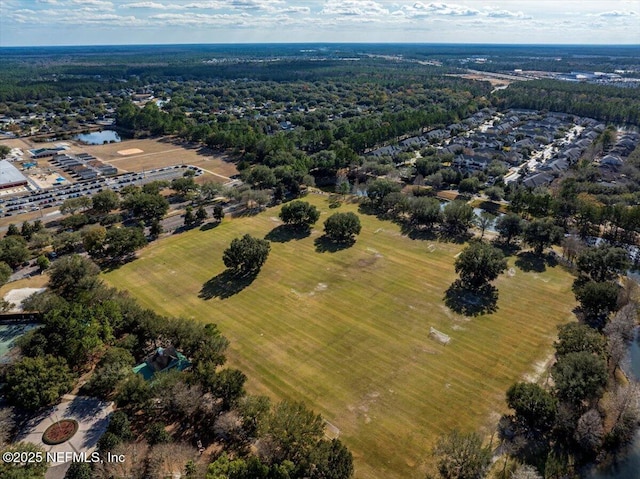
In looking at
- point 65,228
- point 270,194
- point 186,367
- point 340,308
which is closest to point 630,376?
point 340,308

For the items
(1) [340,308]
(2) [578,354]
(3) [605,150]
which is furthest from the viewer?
(3) [605,150]

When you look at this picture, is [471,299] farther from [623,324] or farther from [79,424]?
[79,424]

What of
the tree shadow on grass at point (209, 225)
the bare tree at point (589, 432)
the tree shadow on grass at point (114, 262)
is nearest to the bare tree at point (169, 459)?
the bare tree at point (589, 432)

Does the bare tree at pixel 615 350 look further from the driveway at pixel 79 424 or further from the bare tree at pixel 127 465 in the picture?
the driveway at pixel 79 424

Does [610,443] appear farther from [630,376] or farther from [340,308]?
[340,308]

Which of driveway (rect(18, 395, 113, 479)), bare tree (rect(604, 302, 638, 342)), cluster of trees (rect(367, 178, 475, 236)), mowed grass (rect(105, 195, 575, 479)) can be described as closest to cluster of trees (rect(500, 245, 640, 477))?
bare tree (rect(604, 302, 638, 342))

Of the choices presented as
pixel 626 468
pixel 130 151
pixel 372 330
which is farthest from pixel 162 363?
pixel 130 151
